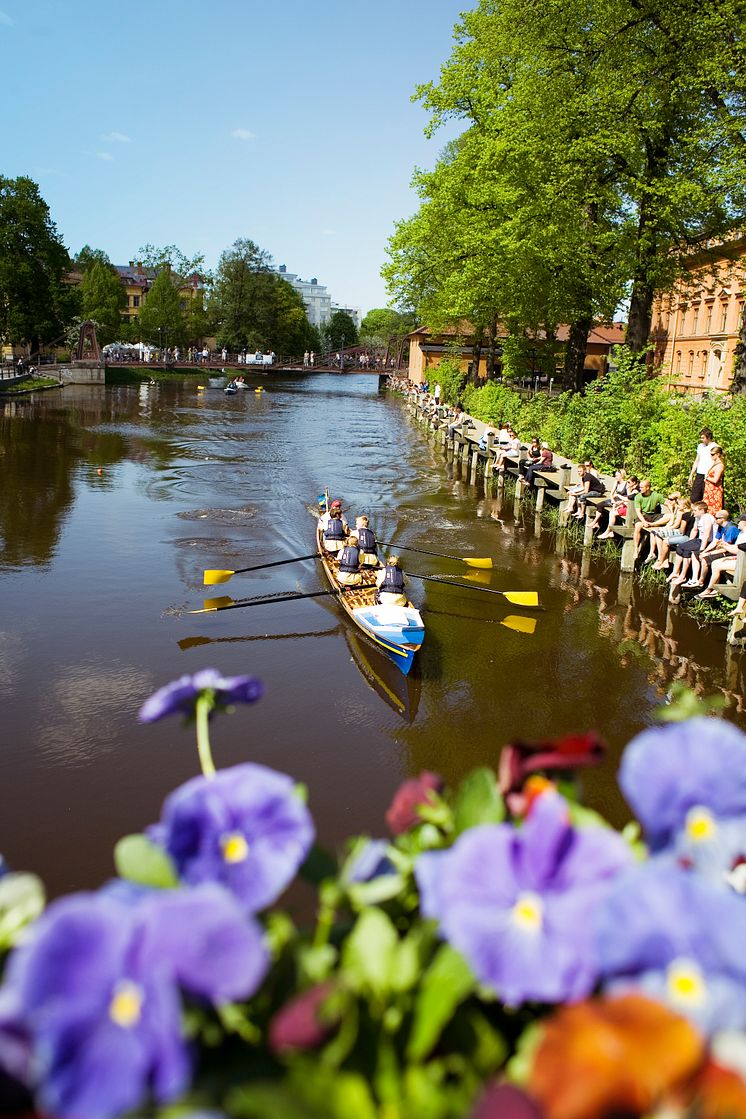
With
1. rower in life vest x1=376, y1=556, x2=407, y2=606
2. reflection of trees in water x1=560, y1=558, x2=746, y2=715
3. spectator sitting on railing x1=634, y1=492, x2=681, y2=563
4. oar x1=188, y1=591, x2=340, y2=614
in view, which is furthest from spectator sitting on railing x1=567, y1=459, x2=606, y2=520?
rower in life vest x1=376, y1=556, x2=407, y2=606

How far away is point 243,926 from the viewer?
108 cm

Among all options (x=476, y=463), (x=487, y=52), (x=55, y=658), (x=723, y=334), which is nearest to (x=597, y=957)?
(x=55, y=658)

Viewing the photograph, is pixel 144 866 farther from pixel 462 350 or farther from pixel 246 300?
pixel 246 300

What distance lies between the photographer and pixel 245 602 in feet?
47.7

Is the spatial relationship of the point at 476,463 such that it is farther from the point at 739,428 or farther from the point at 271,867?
the point at 271,867

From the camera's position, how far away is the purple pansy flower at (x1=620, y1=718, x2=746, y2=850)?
136cm

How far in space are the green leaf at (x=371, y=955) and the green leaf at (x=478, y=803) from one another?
0.90 ft

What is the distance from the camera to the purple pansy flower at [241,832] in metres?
1.33

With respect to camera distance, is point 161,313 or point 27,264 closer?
point 27,264

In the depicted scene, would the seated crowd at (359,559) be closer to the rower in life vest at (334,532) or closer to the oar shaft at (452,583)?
the rower in life vest at (334,532)

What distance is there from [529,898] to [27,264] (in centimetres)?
6651

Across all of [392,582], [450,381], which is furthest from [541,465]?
[450,381]

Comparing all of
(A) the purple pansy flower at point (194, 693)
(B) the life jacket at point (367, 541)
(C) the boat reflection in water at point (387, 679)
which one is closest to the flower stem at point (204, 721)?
(A) the purple pansy flower at point (194, 693)

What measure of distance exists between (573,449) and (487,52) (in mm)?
19412
